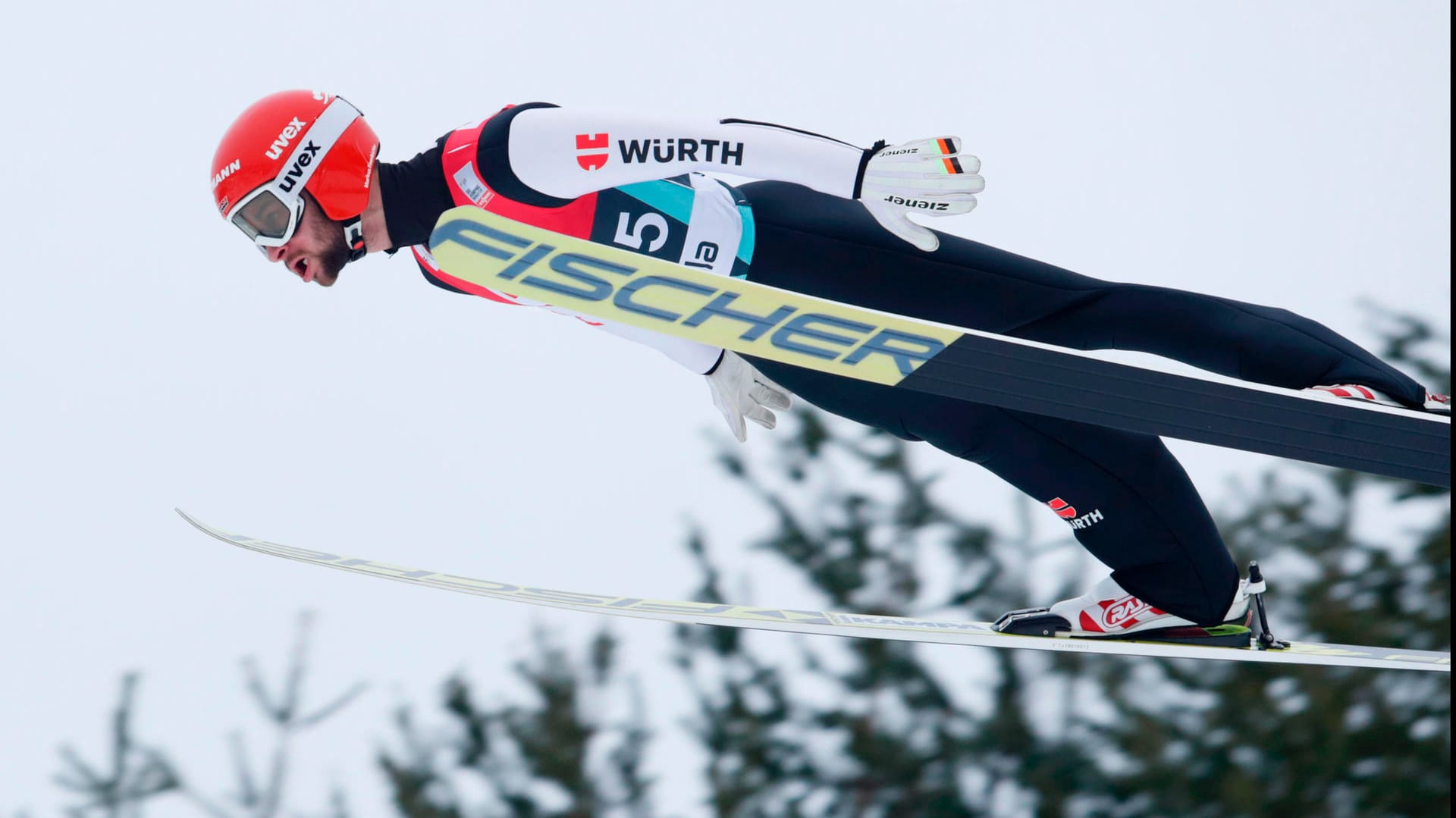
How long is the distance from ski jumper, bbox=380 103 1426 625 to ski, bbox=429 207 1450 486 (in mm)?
117

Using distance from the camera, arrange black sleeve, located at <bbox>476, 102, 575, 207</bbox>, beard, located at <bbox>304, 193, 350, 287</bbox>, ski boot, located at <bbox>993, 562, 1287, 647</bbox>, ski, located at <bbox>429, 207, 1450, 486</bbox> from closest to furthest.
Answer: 1. ski, located at <bbox>429, 207, 1450, 486</bbox>
2. black sleeve, located at <bbox>476, 102, 575, 207</bbox>
3. beard, located at <bbox>304, 193, 350, 287</bbox>
4. ski boot, located at <bbox>993, 562, 1287, 647</bbox>

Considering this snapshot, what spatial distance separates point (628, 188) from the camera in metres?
2.40

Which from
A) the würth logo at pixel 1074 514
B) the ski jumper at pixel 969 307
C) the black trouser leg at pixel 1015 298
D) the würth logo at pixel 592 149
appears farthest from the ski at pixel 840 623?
the würth logo at pixel 592 149

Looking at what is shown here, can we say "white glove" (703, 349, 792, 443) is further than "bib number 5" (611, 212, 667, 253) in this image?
Yes

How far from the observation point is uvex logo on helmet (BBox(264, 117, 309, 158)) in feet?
7.66

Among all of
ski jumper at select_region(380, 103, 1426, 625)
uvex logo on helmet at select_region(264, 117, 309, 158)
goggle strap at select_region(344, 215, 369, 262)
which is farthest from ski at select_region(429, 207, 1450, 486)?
uvex logo on helmet at select_region(264, 117, 309, 158)

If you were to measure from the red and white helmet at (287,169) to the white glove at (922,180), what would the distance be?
3.18 feet

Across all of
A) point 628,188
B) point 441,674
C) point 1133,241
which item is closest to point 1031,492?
point 628,188

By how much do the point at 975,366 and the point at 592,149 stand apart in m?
0.78

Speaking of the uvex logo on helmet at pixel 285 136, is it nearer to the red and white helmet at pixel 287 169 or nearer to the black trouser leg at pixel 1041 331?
the red and white helmet at pixel 287 169

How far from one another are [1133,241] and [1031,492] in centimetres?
540

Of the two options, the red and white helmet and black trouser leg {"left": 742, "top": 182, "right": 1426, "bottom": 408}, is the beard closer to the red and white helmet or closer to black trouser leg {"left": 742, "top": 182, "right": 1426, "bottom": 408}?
the red and white helmet

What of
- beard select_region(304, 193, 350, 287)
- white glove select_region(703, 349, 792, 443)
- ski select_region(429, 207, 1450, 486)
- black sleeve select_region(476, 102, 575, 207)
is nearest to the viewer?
ski select_region(429, 207, 1450, 486)

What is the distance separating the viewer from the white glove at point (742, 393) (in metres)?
2.85
